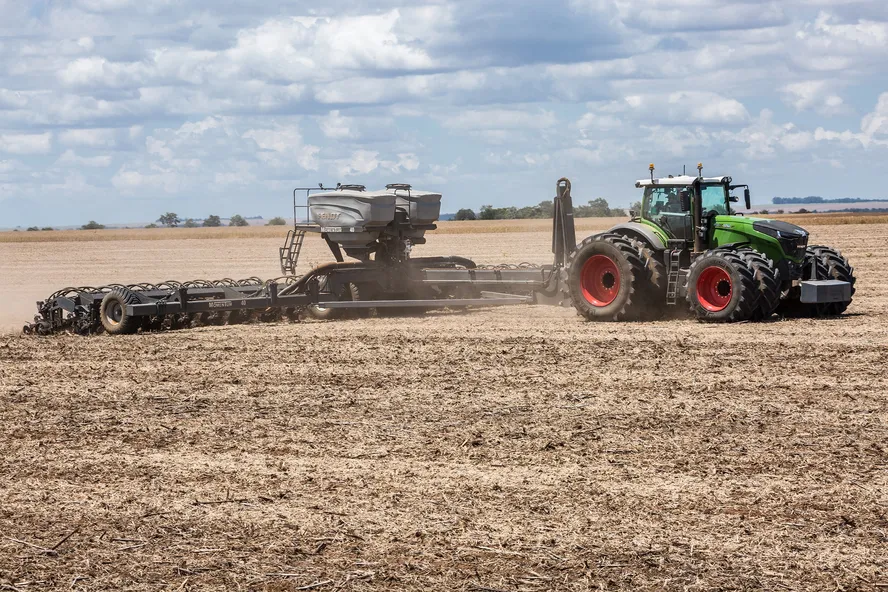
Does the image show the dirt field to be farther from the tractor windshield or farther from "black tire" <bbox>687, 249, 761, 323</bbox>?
the tractor windshield

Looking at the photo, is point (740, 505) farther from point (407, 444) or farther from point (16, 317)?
point (16, 317)

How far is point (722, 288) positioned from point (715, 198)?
151 cm

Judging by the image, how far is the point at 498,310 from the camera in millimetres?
17812

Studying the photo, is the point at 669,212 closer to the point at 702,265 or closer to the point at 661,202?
the point at 661,202

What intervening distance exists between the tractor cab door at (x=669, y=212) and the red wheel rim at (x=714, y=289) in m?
0.93

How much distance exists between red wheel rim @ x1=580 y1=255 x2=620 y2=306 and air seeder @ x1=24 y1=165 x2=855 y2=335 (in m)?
0.02

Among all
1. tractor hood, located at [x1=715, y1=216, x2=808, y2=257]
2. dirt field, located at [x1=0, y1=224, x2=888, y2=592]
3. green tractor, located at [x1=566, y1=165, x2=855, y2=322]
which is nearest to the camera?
dirt field, located at [x1=0, y1=224, x2=888, y2=592]

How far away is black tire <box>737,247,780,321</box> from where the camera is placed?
13.7 meters

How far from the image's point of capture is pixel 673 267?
15.0m

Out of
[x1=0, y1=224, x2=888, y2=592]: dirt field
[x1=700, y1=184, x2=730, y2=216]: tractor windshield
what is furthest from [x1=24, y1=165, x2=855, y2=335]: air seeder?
[x1=0, y1=224, x2=888, y2=592]: dirt field

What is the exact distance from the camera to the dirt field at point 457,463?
216 inches

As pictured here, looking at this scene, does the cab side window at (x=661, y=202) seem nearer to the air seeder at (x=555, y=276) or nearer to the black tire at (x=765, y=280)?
the air seeder at (x=555, y=276)

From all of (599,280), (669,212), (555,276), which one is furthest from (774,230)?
(555,276)

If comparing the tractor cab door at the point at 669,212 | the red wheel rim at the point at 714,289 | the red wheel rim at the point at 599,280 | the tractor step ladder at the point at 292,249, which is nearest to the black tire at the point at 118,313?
the tractor step ladder at the point at 292,249
